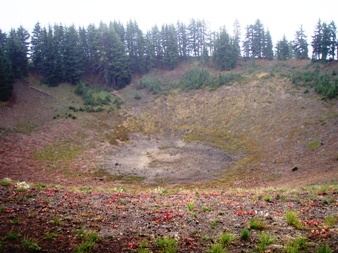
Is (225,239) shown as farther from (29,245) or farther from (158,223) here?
(29,245)

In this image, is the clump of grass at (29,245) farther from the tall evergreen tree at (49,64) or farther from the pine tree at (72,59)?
the pine tree at (72,59)

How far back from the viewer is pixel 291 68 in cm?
6100

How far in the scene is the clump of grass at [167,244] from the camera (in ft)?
22.6

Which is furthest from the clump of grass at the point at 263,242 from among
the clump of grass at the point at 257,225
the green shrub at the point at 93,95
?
the green shrub at the point at 93,95

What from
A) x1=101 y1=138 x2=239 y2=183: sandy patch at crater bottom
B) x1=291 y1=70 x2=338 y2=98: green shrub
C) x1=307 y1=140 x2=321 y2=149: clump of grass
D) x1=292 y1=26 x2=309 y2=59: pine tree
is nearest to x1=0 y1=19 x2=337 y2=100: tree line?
x1=292 y1=26 x2=309 y2=59: pine tree

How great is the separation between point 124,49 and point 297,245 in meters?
73.0

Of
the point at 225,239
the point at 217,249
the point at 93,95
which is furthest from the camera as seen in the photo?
the point at 93,95

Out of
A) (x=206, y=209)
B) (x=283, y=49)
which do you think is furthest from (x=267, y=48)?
(x=206, y=209)

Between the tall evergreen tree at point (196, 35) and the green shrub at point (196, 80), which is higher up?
the tall evergreen tree at point (196, 35)

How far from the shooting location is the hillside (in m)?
8.35

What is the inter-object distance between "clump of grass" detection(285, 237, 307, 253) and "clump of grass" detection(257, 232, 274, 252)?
0.53m

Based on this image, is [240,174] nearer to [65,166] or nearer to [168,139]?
[168,139]

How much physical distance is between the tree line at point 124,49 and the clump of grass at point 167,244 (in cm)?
5538

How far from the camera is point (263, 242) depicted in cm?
718
